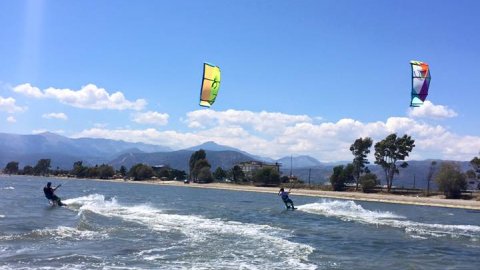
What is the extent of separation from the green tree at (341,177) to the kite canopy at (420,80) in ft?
279

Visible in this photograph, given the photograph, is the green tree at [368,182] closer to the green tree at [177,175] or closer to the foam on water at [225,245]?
the foam on water at [225,245]

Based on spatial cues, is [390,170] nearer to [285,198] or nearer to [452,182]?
[452,182]

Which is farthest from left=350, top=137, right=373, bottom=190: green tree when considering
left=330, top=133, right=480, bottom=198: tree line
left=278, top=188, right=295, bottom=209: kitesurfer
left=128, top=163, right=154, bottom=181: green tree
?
left=128, top=163, right=154, bottom=181: green tree

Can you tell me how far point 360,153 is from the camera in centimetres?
11131

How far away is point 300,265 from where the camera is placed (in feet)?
53.1

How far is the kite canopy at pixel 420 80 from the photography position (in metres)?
25.7

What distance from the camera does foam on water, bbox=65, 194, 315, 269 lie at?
16.3 m

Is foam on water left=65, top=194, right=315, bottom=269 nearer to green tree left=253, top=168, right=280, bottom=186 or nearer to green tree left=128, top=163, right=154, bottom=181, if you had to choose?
green tree left=253, top=168, right=280, bottom=186

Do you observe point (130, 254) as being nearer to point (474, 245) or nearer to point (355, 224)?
point (474, 245)

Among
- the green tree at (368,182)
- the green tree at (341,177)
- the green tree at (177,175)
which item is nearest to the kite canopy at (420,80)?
the green tree at (368,182)

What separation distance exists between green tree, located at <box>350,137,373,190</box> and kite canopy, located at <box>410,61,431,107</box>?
8510 centimetres

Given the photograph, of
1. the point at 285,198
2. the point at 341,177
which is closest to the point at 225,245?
the point at 285,198

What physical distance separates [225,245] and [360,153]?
95284 millimetres

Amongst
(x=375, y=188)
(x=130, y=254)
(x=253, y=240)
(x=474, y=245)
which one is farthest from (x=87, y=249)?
(x=375, y=188)
